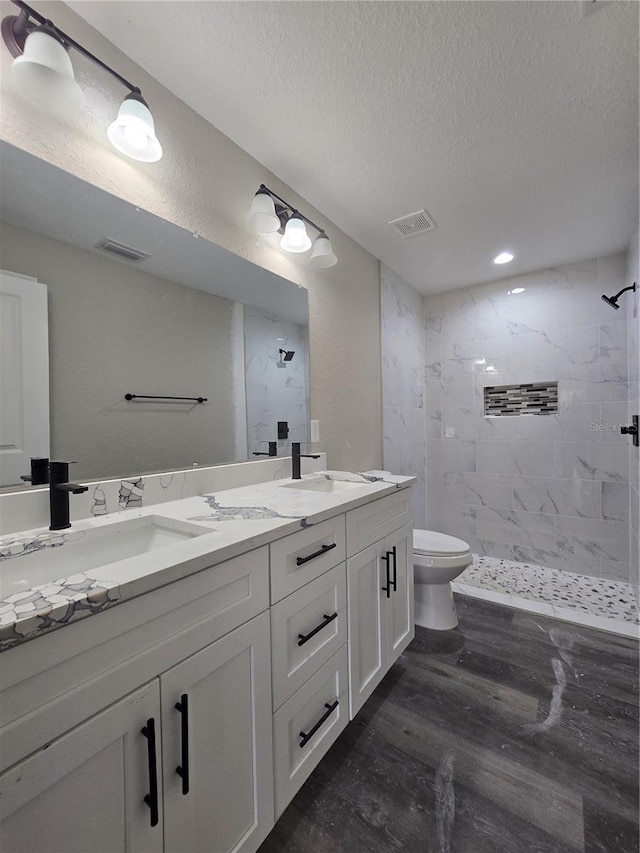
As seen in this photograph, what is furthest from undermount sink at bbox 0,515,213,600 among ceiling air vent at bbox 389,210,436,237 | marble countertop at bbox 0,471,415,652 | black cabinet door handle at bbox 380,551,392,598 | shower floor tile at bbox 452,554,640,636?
shower floor tile at bbox 452,554,640,636

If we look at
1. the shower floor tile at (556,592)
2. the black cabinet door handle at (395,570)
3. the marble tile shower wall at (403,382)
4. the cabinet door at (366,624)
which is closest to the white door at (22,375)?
the cabinet door at (366,624)

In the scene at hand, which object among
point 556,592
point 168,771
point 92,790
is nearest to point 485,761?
point 168,771

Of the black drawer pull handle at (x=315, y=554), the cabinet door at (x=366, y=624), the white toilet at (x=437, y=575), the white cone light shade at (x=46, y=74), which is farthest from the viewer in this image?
the white toilet at (x=437, y=575)

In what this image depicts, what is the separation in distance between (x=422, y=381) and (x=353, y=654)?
254 centimetres

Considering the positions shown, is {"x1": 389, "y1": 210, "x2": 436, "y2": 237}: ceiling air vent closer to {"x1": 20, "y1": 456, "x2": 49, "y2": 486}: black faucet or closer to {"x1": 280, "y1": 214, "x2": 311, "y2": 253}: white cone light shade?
{"x1": 280, "y1": 214, "x2": 311, "y2": 253}: white cone light shade

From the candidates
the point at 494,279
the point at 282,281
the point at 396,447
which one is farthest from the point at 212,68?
the point at 494,279

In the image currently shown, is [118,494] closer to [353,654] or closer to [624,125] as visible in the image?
[353,654]

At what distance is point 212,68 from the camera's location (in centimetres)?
121

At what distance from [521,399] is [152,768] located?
310cm

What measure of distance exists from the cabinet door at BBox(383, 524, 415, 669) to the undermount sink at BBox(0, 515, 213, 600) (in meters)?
0.86

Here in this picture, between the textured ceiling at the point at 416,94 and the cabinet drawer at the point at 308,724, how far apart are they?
1.97m

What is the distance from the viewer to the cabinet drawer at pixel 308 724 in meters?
0.91

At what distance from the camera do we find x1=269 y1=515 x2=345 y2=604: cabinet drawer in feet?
2.99

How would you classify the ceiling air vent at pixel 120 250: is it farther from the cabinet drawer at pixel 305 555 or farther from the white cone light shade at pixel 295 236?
the cabinet drawer at pixel 305 555
